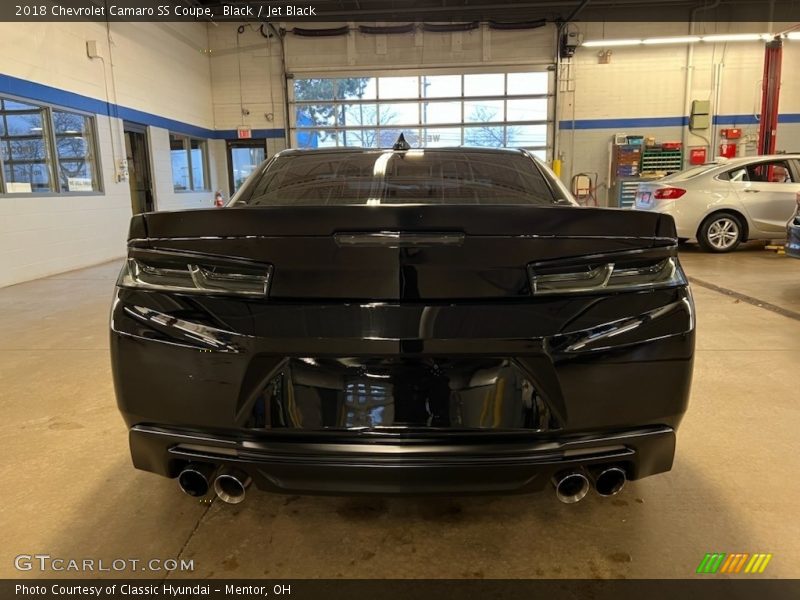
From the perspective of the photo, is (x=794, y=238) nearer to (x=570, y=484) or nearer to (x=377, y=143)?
(x=570, y=484)

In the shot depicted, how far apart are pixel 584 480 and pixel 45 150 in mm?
9030

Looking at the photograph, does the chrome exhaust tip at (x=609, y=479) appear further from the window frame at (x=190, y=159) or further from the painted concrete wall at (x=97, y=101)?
the window frame at (x=190, y=159)

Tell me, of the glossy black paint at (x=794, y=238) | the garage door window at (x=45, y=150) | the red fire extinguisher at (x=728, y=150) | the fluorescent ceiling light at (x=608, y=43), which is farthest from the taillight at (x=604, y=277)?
the red fire extinguisher at (x=728, y=150)

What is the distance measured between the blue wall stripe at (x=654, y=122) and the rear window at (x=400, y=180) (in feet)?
43.3

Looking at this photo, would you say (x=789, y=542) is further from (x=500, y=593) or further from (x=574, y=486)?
(x=500, y=593)

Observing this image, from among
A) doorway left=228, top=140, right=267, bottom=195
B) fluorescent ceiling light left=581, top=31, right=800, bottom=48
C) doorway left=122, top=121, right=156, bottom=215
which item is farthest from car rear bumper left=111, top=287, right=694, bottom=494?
doorway left=228, top=140, right=267, bottom=195

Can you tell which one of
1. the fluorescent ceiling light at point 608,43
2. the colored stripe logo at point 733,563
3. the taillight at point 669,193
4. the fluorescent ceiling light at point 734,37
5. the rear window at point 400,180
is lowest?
the colored stripe logo at point 733,563

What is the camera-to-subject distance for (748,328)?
4316mm

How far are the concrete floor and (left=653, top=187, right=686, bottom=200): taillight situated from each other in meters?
6.23

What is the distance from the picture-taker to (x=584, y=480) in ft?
4.76

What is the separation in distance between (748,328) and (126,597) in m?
4.45

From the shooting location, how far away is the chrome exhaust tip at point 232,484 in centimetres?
145

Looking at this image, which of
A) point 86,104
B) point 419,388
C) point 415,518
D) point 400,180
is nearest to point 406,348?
point 419,388

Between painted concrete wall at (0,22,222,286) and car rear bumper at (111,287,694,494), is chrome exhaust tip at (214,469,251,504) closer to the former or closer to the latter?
car rear bumper at (111,287,694,494)
